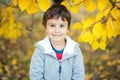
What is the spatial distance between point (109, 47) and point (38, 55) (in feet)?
12.7

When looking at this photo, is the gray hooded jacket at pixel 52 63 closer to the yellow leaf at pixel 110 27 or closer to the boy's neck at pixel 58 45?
the boy's neck at pixel 58 45

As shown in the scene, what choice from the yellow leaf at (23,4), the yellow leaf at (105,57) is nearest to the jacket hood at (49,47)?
the yellow leaf at (23,4)

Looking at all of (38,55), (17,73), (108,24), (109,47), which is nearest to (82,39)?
(108,24)

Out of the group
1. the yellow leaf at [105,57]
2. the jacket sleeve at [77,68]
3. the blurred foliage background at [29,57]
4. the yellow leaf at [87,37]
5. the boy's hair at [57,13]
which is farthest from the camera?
the yellow leaf at [105,57]

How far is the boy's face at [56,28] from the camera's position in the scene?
2.45 meters

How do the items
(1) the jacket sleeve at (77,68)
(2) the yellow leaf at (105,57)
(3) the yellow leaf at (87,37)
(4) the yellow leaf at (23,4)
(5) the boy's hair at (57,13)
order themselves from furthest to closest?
1. (2) the yellow leaf at (105,57)
2. (1) the jacket sleeve at (77,68)
3. (5) the boy's hair at (57,13)
4. (3) the yellow leaf at (87,37)
5. (4) the yellow leaf at (23,4)

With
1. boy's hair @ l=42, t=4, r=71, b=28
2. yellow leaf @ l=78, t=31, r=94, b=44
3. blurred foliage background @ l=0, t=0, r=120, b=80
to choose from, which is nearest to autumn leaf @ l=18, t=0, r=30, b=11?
boy's hair @ l=42, t=4, r=71, b=28

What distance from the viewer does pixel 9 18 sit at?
338 centimetres

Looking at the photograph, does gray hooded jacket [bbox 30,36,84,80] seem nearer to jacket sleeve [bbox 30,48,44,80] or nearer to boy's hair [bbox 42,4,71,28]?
jacket sleeve [bbox 30,48,44,80]

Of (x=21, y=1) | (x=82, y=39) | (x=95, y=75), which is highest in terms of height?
(x=21, y=1)

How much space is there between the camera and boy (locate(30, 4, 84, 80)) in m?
2.47

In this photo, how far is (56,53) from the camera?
2.53 m

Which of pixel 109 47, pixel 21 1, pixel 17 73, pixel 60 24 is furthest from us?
pixel 109 47

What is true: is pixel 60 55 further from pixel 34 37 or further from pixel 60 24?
pixel 34 37
